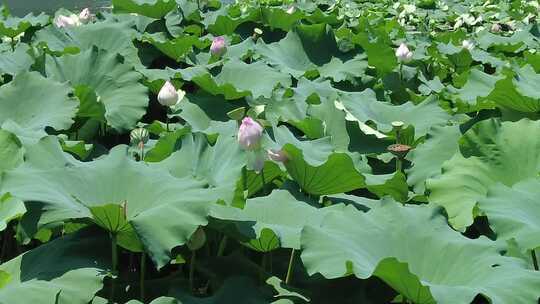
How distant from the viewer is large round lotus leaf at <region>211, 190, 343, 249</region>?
4.19 ft

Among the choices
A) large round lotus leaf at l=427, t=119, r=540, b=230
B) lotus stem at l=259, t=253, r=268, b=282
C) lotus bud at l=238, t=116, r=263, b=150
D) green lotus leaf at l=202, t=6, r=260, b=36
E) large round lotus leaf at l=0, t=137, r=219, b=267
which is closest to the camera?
large round lotus leaf at l=0, t=137, r=219, b=267

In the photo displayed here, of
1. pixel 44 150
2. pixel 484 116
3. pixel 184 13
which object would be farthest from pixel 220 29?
pixel 44 150

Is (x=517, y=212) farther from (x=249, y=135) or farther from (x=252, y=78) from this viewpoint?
(x=252, y=78)

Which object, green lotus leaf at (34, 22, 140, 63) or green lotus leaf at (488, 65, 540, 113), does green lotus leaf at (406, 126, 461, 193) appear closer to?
green lotus leaf at (488, 65, 540, 113)

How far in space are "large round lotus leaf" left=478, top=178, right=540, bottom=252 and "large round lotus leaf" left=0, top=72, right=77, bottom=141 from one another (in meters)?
1.03

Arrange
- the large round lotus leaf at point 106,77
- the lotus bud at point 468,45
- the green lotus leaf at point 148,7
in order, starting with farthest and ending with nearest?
the green lotus leaf at point 148,7 → the lotus bud at point 468,45 → the large round lotus leaf at point 106,77

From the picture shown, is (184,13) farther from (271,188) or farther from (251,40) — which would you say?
(271,188)

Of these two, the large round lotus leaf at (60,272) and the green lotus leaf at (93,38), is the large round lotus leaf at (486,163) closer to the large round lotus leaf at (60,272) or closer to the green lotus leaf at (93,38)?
the large round lotus leaf at (60,272)

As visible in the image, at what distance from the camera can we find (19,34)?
2.84 metres

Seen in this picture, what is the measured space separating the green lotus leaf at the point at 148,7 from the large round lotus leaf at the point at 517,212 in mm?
1995

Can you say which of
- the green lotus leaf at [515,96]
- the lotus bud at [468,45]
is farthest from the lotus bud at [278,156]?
the lotus bud at [468,45]

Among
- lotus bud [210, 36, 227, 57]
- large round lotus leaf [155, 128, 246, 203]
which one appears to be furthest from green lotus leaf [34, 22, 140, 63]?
large round lotus leaf [155, 128, 246, 203]

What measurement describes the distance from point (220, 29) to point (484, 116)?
1564 mm

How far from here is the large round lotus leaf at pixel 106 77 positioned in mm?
2082
